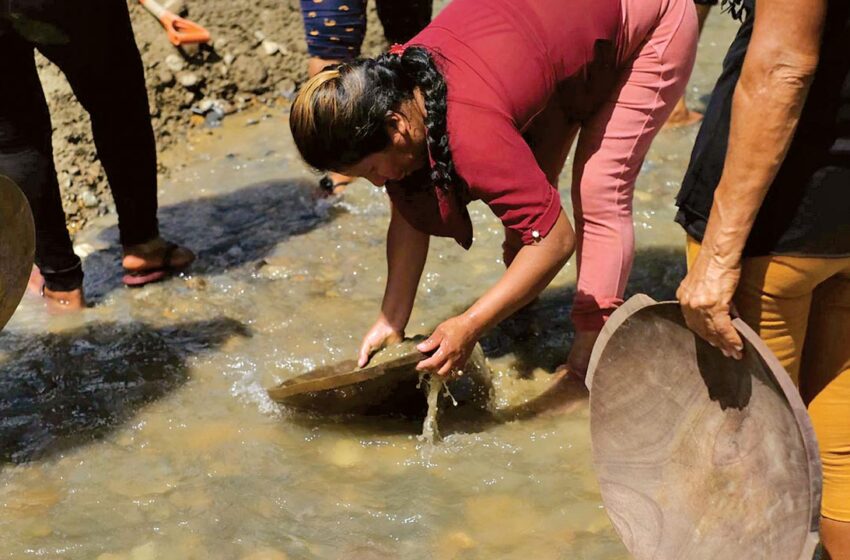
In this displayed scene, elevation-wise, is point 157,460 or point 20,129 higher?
point 20,129

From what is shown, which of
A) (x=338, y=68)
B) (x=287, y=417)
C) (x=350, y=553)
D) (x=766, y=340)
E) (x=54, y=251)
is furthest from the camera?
(x=54, y=251)

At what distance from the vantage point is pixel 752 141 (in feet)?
5.23

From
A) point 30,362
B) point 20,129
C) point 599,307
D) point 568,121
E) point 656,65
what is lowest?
point 30,362

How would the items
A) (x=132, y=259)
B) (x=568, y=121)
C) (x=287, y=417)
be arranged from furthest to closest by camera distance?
(x=132, y=259)
(x=287, y=417)
(x=568, y=121)

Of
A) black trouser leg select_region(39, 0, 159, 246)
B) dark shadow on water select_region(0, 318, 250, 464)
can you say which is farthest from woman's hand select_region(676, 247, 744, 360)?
black trouser leg select_region(39, 0, 159, 246)

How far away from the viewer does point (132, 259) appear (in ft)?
11.4

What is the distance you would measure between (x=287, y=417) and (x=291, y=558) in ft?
1.82

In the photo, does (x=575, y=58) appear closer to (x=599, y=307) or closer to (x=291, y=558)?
(x=599, y=307)

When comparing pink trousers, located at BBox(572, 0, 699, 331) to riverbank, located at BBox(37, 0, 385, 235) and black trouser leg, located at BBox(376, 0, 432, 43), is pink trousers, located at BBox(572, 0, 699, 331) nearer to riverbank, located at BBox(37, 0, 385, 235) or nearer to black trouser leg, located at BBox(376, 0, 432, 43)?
black trouser leg, located at BBox(376, 0, 432, 43)

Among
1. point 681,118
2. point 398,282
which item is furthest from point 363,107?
point 681,118

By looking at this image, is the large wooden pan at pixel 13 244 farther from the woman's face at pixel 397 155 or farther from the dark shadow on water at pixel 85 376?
the woman's face at pixel 397 155

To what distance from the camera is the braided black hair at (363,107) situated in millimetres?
2125

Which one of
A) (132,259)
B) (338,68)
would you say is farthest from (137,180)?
(338,68)

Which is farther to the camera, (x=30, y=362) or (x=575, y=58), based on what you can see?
(x=30, y=362)
